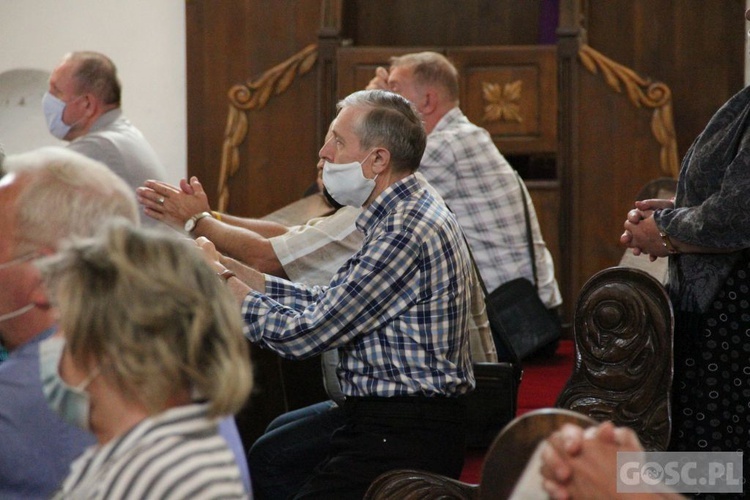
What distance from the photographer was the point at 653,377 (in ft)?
8.61

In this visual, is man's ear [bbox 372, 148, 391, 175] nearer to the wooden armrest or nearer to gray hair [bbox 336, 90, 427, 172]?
gray hair [bbox 336, 90, 427, 172]

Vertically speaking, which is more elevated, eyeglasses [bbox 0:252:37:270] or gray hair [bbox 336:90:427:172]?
gray hair [bbox 336:90:427:172]

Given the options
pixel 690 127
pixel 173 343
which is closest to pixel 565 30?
pixel 690 127

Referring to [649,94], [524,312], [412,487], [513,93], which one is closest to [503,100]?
[513,93]

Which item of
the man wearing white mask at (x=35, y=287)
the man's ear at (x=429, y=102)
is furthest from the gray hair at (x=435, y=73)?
the man wearing white mask at (x=35, y=287)

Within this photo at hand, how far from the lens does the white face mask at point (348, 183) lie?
9.30 feet

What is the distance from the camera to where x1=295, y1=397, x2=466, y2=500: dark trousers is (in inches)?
105

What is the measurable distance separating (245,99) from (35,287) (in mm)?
4989

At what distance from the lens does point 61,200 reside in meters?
1.84

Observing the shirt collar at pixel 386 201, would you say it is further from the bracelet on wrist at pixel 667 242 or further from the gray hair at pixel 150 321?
the gray hair at pixel 150 321

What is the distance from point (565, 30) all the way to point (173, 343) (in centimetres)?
522

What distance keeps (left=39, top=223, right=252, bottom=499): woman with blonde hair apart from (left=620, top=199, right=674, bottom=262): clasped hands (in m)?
1.50

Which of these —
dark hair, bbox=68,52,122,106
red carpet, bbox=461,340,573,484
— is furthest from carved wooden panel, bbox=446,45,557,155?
dark hair, bbox=68,52,122,106

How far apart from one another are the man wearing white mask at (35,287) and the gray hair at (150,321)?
398mm
